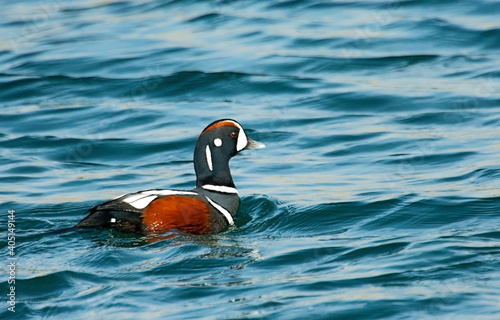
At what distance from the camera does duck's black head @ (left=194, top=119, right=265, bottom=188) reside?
961 cm

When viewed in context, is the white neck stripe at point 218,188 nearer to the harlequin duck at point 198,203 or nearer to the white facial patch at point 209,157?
the harlequin duck at point 198,203

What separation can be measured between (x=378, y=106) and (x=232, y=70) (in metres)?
3.11

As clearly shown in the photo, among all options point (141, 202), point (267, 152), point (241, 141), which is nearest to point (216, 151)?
A: point (241, 141)

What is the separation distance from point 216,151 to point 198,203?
866mm

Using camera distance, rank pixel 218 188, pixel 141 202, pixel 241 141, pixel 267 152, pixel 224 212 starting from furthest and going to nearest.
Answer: pixel 267 152, pixel 241 141, pixel 218 188, pixel 224 212, pixel 141 202

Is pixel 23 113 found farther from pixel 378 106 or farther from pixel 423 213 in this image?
pixel 423 213

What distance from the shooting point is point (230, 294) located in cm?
707

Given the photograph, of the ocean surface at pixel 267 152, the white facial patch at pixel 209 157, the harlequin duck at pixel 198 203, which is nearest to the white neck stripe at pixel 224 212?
the harlequin duck at pixel 198 203

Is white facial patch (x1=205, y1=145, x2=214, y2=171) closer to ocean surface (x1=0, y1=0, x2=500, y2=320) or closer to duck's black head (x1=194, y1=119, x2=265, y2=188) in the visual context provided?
duck's black head (x1=194, y1=119, x2=265, y2=188)

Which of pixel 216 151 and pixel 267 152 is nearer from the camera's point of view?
pixel 216 151

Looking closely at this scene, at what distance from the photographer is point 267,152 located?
40.1 ft

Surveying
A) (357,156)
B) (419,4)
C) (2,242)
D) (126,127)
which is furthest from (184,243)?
(419,4)

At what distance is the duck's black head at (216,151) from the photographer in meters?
9.61

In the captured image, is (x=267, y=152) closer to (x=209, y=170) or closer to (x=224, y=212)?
(x=209, y=170)
